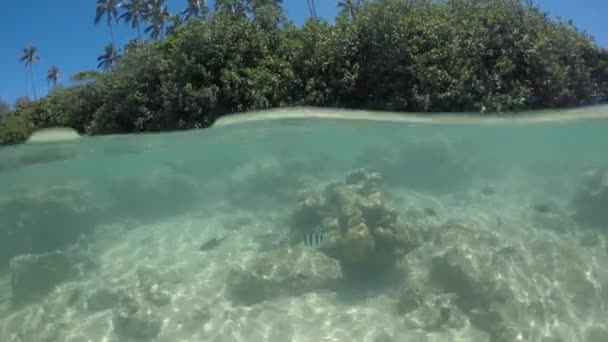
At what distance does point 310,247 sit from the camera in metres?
11.2

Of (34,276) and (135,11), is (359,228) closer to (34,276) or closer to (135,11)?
(34,276)

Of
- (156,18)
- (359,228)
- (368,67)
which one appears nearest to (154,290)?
(359,228)

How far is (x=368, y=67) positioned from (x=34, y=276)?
12458 mm

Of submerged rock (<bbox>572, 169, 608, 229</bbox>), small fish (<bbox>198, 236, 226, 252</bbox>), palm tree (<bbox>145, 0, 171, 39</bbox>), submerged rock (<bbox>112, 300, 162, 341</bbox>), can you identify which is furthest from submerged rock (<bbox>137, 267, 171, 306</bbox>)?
palm tree (<bbox>145, 0, 171, 39</bbox>)

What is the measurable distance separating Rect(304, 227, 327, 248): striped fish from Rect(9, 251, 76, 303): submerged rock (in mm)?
6107

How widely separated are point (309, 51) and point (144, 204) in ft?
30.1

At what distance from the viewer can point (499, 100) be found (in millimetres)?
16438

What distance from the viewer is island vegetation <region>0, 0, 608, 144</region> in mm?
16938

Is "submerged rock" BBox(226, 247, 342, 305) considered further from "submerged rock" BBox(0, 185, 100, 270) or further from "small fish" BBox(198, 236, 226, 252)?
"submerged rock" BBox(0, 185, 100, 270)

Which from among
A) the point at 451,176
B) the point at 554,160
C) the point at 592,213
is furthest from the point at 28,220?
the point at 554,160

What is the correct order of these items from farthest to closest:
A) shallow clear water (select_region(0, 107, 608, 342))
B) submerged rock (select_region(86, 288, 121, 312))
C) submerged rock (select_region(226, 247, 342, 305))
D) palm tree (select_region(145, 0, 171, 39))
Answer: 1. palm tree (select_region(145, 0, 171, 39))
2. submerged rock (select_region(86, 288, 121, 312))
3. submerged rock (select_region(226, 247, 342, 305))
4. shallow clear water (select_region(0, 107, 608, 342))

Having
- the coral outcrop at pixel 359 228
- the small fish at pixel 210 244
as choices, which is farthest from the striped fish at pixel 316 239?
the small fish at pixel 210 244

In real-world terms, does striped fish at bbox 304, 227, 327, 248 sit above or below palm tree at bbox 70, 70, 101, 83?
below

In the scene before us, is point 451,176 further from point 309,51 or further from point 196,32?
point 196,32
